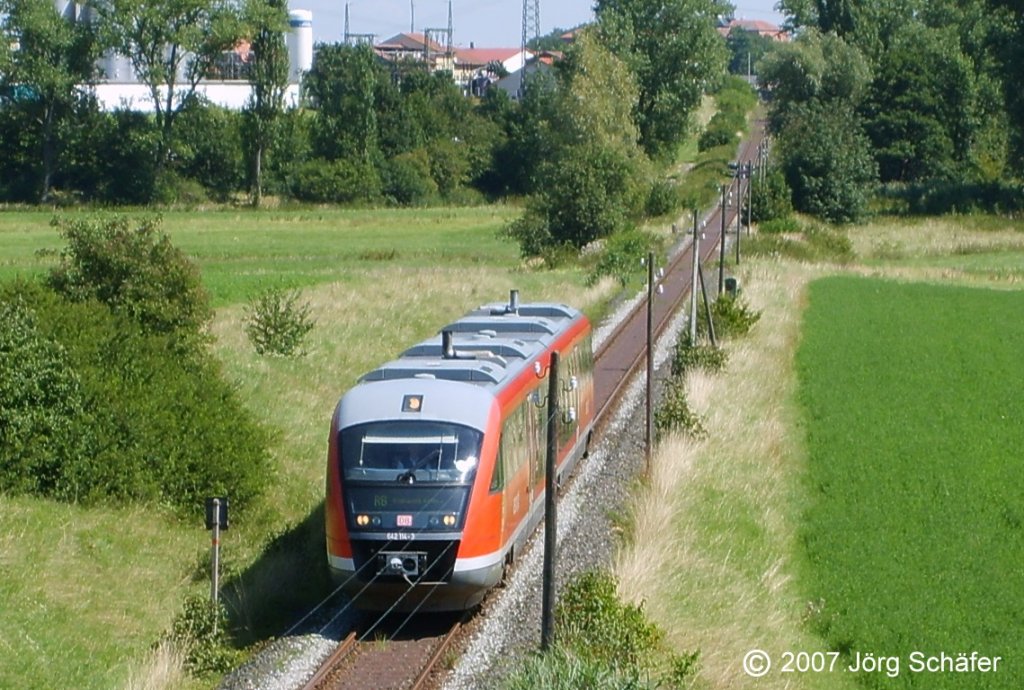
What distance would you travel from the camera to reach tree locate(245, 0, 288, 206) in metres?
89.9

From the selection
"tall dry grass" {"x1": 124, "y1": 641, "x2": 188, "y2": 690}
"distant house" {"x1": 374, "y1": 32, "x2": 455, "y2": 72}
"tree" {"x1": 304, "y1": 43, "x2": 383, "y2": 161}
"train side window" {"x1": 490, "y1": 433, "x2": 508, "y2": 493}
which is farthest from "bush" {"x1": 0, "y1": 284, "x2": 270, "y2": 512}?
"distant house" {"x1": 374, "y1": 32, "x2": 455, "y2": 72}

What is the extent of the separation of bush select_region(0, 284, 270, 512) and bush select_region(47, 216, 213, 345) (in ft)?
7.98

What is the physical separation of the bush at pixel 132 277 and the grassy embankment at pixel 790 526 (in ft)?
28.9

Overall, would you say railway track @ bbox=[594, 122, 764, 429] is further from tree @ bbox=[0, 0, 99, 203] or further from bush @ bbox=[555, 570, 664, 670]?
tree @ bbox=[0, 0, 99, 203]

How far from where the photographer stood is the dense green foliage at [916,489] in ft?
51.2

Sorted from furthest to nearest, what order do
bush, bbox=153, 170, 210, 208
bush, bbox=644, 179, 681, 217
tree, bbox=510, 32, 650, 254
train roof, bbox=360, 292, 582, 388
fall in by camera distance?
Result: 1. bush, bbox=153, 170, 210, 208
2. bush, bbox=644, 179, 681, 217
3. tree, bbox=510, 32, 650, 254
4. train roof, bbox=360, 292, 582, 388

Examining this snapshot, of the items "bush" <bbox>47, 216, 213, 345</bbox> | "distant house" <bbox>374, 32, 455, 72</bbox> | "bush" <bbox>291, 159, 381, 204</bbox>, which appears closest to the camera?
"bush" <bbox>47, 216, 213, 345</bbox>

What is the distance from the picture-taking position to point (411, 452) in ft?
50.0

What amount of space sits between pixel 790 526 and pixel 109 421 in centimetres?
975

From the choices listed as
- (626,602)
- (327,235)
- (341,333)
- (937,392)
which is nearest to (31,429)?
(626,602)

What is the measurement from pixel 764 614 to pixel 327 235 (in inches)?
2335

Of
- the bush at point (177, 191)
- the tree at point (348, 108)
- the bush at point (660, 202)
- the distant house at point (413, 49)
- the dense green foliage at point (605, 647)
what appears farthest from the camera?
the distant house at point (413, 49)

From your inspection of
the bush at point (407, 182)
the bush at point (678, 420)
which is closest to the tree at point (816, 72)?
the bush at point (407, 182)

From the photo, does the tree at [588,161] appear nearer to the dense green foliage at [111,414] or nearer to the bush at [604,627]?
the dense green foliage at [111,414]
